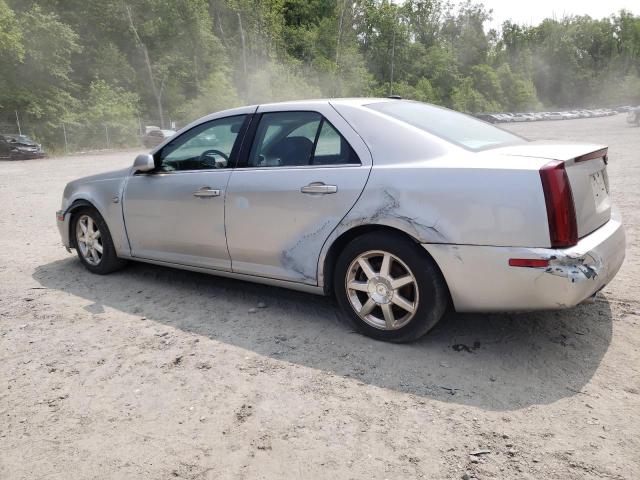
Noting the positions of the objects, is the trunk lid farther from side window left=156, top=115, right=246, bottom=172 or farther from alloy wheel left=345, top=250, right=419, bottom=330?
side window left=156, top=115, right=246, bottom=172

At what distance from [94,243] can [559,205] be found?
4222 millimetres

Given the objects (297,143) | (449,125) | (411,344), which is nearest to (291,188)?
(297,143)

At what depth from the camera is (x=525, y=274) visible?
2883 mm

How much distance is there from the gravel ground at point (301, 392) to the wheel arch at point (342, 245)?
40cm

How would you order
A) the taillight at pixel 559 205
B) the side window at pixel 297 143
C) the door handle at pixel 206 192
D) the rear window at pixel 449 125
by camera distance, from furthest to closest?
1. the door handle at pixel 206 192
2. the side window at pixel 297 143
3. the rear window at pixel 449 125
4. the taillight at pixel 559 205

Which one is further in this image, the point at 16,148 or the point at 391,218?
the point at 16,148

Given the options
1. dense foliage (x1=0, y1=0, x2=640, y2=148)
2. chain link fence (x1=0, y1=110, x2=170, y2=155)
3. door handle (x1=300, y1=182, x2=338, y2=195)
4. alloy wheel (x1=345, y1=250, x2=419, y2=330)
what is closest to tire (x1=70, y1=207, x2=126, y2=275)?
door handle (x1=300, y1=182, x2=338, y2=195)

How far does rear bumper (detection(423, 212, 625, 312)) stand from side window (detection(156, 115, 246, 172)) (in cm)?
190

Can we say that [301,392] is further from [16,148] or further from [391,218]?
[16,148]

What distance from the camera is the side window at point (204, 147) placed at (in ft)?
13.8

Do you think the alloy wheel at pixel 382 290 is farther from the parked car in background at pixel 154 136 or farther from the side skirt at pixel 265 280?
the parked car in background at pixel 154 136

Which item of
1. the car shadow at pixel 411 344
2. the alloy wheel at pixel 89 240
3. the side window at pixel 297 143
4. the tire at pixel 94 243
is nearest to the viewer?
the car shadow at pixel 411 344

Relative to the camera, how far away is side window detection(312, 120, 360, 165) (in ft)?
11.5

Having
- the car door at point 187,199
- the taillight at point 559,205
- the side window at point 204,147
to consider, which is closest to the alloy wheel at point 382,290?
the taillight at point 559,205
